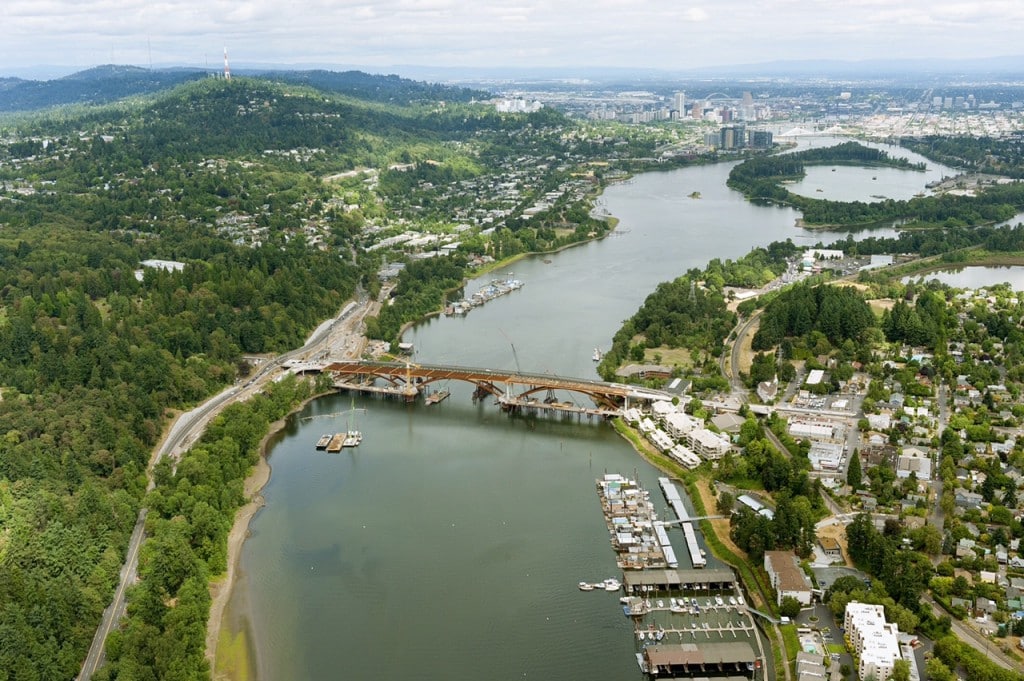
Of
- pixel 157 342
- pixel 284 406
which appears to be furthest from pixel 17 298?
pixel 284 406

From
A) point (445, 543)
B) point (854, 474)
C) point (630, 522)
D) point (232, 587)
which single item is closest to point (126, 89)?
point (232, 587)

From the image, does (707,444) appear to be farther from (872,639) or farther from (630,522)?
(872,639)

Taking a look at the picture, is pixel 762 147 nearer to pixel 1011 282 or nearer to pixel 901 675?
pixel 1011 282

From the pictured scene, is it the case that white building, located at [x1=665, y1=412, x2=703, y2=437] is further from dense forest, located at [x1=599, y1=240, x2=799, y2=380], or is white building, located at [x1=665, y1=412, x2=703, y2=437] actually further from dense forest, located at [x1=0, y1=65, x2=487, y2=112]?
dense forest, located at [x1=0, y1=65, x2=487, y2=112]

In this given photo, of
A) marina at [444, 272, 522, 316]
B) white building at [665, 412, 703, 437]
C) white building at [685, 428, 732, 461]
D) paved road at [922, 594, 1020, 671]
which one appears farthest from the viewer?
marina at [444, 272, 522, 316]

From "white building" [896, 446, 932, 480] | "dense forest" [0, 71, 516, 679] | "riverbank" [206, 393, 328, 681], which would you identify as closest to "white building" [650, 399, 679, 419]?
"white building" [896, 446, 932, 480]

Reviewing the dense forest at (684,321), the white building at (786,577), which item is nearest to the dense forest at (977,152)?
the dense forest at (684,321)

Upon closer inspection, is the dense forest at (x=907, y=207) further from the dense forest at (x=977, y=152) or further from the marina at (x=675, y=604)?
the marina at (x=675, y=604)
